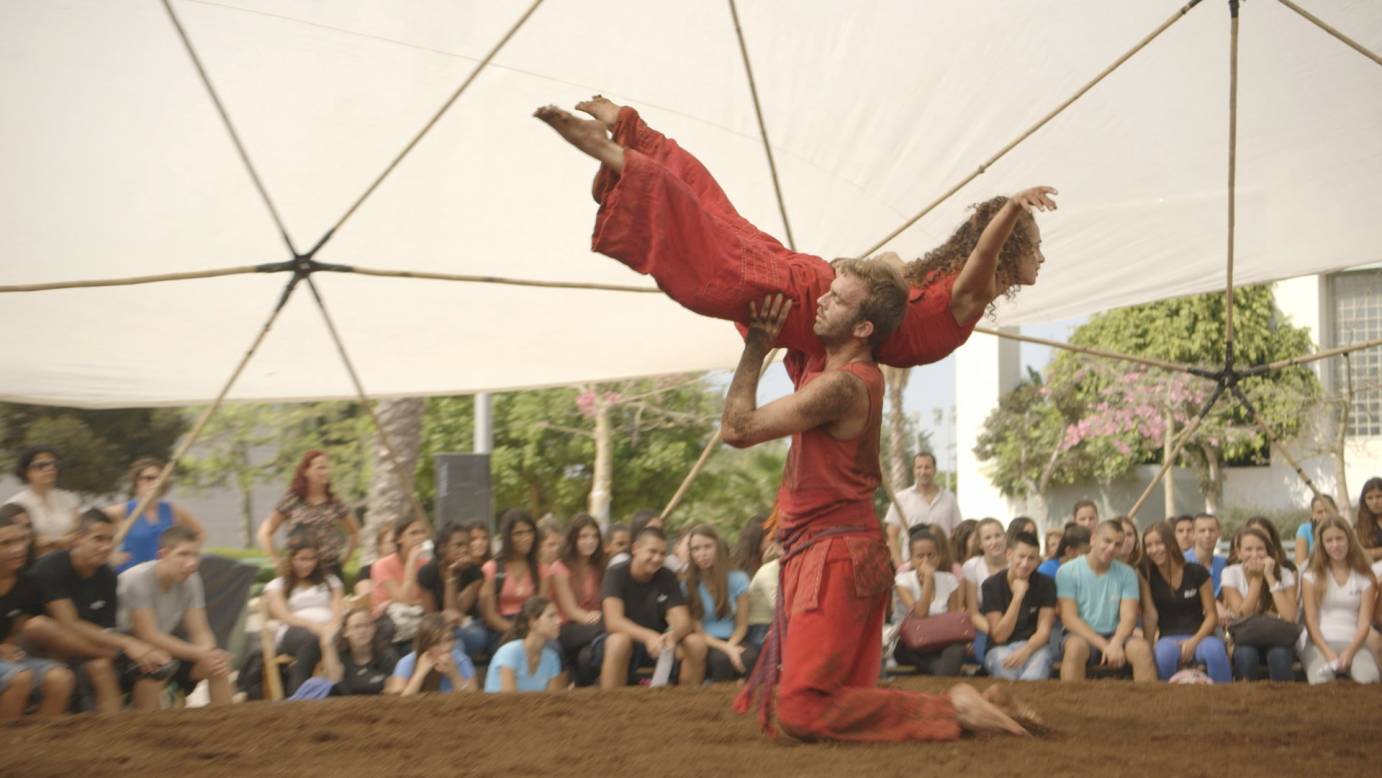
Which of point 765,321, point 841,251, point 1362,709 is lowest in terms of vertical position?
point 1362,709

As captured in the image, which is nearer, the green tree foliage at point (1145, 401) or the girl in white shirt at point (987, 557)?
the girl in white shirt at point (987, 557)

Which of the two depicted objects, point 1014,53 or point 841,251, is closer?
point 1014,53

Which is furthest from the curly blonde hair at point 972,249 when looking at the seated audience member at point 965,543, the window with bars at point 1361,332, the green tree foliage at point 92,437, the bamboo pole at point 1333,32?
the window with bars at point 1361,332

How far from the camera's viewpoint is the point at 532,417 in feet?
58.1

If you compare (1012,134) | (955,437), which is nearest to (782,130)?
(1012,134)

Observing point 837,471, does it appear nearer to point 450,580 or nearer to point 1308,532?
point 450,580

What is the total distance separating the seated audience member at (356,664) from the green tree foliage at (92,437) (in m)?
11.3

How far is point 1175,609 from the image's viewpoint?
6.73 meters

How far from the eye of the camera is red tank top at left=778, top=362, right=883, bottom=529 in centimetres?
394

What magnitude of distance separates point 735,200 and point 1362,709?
333 centimetres

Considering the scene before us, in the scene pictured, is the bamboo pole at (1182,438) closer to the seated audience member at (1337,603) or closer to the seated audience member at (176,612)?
the seated audience member at (1337,603)

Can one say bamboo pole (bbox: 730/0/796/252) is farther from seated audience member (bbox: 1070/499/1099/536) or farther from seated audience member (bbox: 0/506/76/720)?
seated audience member (bbox: 0/506/76/720)

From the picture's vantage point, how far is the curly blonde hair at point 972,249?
411 cm

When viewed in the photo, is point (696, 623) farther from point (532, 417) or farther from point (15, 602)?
point (532, 417)
